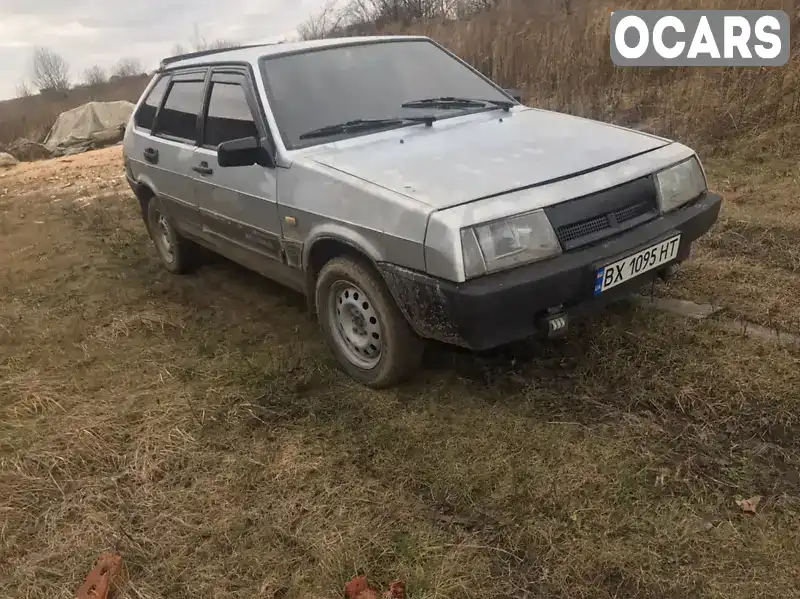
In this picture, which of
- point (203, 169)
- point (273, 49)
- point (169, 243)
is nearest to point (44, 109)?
point (169, 243)

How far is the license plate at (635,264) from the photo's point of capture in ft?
9.24

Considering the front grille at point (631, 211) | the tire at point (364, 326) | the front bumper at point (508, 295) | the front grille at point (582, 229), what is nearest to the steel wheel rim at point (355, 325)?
the tire at point (364, 326)

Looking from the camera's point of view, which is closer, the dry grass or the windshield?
the dry grass

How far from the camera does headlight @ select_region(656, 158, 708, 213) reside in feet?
10.2

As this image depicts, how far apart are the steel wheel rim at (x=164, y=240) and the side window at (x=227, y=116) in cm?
145

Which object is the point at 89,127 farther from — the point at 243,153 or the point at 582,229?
the point at 582,229

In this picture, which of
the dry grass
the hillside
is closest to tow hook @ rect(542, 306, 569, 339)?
the dry grass

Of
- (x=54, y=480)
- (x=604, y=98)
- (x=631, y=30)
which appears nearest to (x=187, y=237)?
(x=54, y=480)

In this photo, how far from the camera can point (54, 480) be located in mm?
2936

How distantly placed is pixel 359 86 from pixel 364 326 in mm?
1421

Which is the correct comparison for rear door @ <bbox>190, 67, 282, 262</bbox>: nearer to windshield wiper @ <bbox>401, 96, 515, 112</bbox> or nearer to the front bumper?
windshield wiper @ <bbox>401, 96, 515, 112</bbox>

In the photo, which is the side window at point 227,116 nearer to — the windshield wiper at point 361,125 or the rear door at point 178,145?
the rear door at point 178,145

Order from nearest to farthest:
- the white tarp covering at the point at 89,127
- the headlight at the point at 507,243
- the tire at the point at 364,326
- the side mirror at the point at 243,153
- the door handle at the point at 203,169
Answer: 1. the headlight at the point at 507,243
2. the tire at the point at 364,326
3. the side mirror at the point at 243,153
4. the door handle at the point at 203,169
5. the white tarp covering at the point at 89,127

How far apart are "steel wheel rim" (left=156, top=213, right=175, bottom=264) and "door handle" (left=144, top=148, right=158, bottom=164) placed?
513mm
